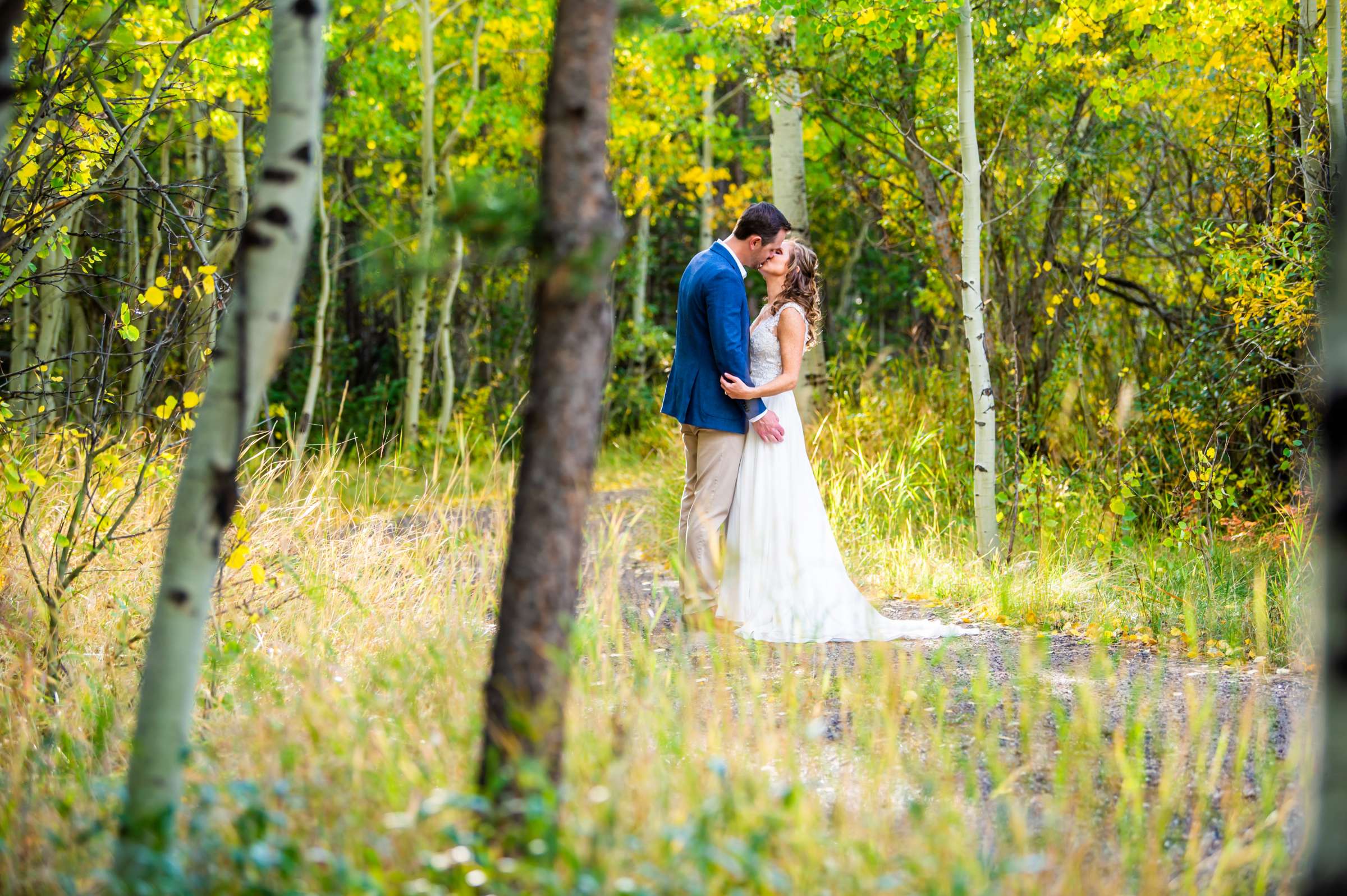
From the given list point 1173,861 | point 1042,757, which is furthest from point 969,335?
point 1173,861

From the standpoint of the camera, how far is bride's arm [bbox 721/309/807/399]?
486cm

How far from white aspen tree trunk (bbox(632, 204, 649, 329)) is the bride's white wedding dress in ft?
24.1

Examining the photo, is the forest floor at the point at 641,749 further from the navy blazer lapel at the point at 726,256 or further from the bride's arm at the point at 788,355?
the navy blazer lapel at the point at 726,256

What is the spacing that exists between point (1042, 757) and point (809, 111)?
5.76 meters

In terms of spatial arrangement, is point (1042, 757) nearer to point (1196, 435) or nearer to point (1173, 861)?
point (1173, 861)

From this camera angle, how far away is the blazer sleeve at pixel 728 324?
15.3 ft

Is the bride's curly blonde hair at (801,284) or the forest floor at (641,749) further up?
the bride's curly blonde hair at (801,284)

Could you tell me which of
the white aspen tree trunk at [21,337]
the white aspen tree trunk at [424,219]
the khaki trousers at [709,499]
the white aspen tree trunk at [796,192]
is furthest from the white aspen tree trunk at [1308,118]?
the white aspen tree trunk at [21,337]

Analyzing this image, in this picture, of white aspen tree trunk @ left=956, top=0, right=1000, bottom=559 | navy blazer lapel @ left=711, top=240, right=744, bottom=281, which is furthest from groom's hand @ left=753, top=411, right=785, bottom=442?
white aspen tree trunk @ left=956, top=0, right=1000, bottom=559

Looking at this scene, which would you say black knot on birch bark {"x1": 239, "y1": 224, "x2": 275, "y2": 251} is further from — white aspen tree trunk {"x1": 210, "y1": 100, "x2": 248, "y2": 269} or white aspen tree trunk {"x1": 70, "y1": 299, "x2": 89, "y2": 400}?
white aspen tree trunk {"x1": 70, "y1": 299, "x2": 89, "y2": 400}

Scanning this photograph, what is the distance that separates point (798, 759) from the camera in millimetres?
3152

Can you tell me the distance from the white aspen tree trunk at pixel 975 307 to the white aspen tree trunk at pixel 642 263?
21.1 ft

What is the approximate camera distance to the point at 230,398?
2.18 meters

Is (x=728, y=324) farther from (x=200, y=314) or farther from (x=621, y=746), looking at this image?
(x=621, y=746)
